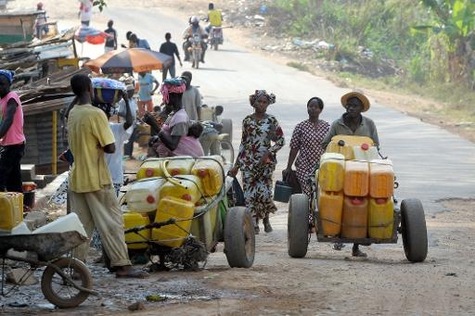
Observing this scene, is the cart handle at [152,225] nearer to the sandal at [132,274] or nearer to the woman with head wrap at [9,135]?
the sandal at [132,274]

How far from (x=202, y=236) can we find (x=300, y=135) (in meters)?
3.32

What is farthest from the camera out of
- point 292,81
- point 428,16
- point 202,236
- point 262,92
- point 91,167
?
point 428,16

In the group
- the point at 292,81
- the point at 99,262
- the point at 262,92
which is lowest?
the point at 292,81

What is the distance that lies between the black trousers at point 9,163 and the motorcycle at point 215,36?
110 ft

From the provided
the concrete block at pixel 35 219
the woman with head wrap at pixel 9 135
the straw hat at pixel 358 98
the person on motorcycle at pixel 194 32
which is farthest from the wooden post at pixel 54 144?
the person on motorcycle at pixel 194 32

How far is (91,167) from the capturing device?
9.56 m

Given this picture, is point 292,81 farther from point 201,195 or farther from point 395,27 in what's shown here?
point 201,195

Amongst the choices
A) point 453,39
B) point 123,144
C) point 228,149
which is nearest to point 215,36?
point 453,39

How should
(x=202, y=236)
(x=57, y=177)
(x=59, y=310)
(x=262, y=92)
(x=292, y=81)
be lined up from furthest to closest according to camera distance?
(x=292, y=81) → (x=57, y=177) → (x=262, y=92) → (x=202, y=236) → (x=59, y=310)

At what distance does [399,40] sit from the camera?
48.3m

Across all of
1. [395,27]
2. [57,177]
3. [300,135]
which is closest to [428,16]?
[395,27]

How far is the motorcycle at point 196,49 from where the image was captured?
133 feet

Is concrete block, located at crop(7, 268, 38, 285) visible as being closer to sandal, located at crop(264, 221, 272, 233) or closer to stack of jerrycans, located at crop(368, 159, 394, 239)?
stack of jerrycans, located at crop(368, 159, 394, 239)

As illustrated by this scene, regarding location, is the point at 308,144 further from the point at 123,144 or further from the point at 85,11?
the point at 85,11
